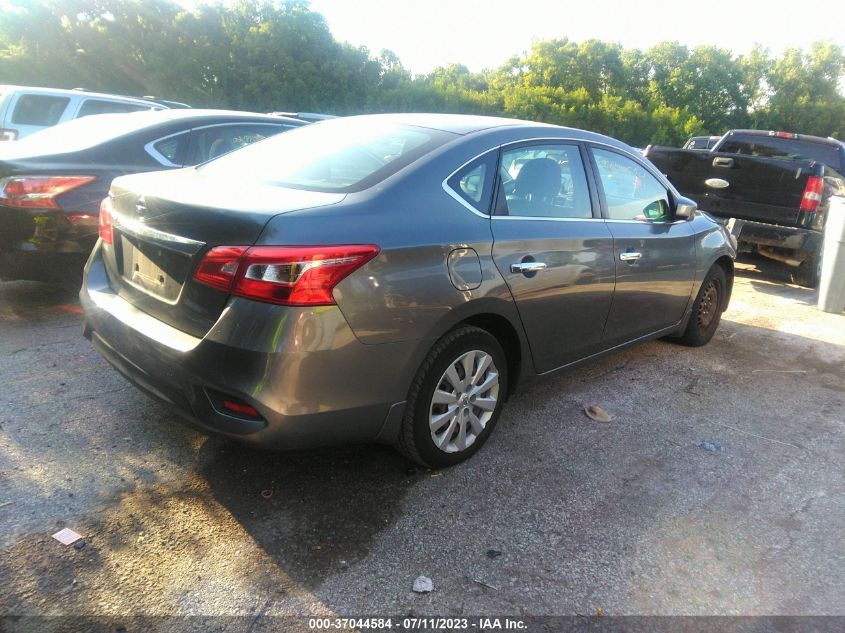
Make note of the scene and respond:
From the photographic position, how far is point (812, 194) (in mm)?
7277

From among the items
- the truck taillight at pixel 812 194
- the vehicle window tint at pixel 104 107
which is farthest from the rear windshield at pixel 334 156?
the vehicle window tint at pixel 104 107

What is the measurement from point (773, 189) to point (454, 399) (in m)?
6.36

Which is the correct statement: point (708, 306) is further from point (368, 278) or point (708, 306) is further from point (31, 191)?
point (31, 191)

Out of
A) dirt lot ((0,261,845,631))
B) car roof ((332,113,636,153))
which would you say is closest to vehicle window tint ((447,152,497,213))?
car roof ((332,113,636,153))

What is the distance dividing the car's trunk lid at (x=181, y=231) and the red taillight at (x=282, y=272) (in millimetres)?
55

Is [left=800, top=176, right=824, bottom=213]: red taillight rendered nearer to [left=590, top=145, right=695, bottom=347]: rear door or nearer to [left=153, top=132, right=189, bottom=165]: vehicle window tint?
[left=590, top=145, right=695, bottom=347]: rear door

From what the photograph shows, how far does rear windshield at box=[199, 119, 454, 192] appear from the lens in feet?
9.52

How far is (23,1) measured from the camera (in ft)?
105

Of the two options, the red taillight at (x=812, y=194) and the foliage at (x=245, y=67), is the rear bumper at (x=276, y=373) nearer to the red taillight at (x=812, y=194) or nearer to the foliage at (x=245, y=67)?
the red taillight at (x=812, y=194)

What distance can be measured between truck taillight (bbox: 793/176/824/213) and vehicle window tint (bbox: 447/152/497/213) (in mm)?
5759

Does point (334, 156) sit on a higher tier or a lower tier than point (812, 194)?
higher

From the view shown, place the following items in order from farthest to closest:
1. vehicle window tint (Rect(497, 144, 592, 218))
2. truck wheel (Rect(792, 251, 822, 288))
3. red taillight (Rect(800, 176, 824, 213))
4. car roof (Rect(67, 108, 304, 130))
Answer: truck wheel (Rect(792, 251, 822, 288)), red taillight (Rect(800, 176, 824, 213)), car roof (Rect(67, 108, 304, 130)), vehicle window tint (Rect(497, 144, 592, 218))

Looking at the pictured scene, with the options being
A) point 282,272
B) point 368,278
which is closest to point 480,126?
point 368,278

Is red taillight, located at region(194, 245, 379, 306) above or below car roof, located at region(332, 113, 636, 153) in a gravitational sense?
below
